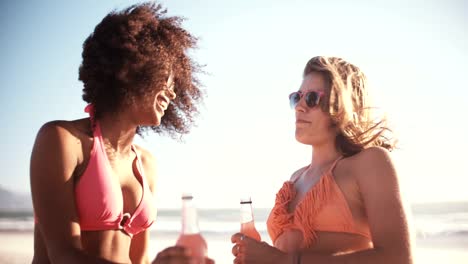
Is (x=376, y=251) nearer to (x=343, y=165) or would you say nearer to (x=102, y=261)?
(x=343, y=165)

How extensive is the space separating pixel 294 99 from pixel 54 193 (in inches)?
63.5

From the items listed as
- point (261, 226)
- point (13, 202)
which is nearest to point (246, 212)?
point (261, 226)

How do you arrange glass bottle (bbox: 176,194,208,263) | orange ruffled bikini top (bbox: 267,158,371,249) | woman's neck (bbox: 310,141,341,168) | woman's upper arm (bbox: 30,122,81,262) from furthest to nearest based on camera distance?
woman's neck (bbox: 310,141,341,168)
orange ruffled bikini top (bbox: 267,158,371,249)
woman's upper arm (bbox: 30,122,81,262)
glass bottle (bbox: 176,194,208,263)

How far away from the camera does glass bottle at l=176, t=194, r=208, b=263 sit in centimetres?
234

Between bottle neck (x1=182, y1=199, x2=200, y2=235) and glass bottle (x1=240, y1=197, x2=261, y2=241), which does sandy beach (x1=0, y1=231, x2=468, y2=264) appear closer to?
glass bottle (x1=240, y1=197, x2=261, y2=241)

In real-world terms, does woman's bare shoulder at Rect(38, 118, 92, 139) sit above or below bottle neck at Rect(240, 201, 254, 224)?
above

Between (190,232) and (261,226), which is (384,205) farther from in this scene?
(261,226)

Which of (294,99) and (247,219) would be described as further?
(294,99)

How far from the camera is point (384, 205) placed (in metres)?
2.62

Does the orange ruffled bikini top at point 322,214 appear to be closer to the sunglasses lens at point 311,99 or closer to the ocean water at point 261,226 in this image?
the sunglasses lens at point 311,99

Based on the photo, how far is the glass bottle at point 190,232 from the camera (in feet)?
7.68

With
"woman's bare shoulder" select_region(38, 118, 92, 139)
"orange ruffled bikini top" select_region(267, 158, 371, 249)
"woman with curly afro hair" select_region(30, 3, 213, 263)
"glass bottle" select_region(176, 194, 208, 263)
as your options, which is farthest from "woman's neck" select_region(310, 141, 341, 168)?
"woman's bare shoulder" select_region(38, 118, 92, 139)

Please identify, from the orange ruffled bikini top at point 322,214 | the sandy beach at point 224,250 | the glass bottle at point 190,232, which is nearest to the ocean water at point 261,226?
the sandy beach at point 224,250

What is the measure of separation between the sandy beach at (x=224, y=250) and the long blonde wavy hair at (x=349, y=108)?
635cm
